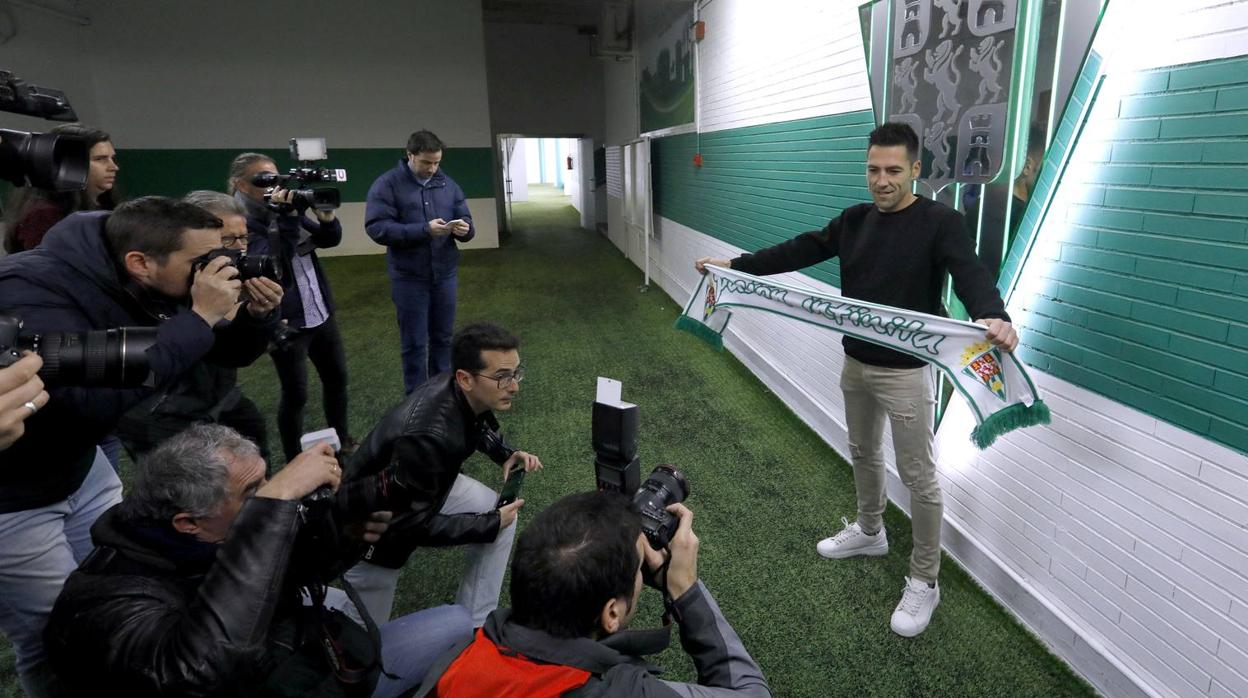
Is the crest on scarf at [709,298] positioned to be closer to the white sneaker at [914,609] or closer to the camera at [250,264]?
the white sneaker at [914,609]

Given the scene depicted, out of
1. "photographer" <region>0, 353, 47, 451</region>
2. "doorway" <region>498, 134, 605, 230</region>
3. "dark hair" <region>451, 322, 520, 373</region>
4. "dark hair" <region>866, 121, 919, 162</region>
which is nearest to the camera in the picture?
"photographer" <region>0, 353, 47, 451</region>

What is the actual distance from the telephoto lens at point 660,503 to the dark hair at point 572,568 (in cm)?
7

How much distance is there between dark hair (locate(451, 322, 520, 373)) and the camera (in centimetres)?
175

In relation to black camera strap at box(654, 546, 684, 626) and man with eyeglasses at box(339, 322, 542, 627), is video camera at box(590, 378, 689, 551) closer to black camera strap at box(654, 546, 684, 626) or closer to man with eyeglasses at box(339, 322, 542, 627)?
black camera strap at box(654, 546, 684, 626)

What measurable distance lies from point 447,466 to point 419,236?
6.47 feet

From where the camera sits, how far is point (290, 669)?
1.17 metres

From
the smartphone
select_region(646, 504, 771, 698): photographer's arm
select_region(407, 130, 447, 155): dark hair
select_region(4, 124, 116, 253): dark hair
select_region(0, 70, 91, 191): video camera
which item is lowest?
the smartphone

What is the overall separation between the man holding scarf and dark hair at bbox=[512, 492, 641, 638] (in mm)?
1257

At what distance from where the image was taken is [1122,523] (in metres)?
1.77

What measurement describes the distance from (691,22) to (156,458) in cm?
571

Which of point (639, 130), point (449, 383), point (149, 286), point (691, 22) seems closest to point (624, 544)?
point (449, 383)

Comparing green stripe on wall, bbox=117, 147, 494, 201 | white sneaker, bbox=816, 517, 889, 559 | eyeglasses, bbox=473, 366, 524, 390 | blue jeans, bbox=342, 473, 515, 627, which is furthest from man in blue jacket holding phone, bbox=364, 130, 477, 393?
green stripe on wall, bbox=117, 147, 494, 201

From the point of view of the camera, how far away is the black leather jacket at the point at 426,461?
162 cm

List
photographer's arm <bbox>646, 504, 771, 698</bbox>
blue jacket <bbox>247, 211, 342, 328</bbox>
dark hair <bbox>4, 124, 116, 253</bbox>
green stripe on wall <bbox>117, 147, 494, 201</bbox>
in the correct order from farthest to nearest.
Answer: green stripe on wall <bbox>117, 147, 494, 201</bbox> < blue jacket <bbox>247, 211, 342, 328</bbox> < dark hair <bbox>4, 124, 116, 253</bbox> < photographer's arm <bbox>646, 504, 771, 698</bbox>
